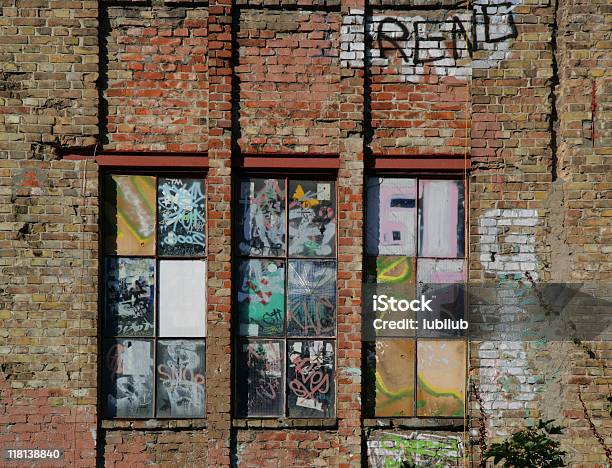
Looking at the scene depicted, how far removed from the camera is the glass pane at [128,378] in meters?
6.34

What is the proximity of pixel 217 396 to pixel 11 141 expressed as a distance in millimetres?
2963

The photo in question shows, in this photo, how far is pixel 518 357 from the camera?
20.8ft

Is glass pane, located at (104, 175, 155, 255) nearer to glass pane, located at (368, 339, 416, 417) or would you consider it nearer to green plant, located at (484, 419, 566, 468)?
glass pane, located at (368, 339, 416, 417)

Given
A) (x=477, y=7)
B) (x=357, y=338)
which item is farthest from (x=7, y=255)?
(x=477, y=7)

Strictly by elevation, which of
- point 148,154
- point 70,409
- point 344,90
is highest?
point 344,90

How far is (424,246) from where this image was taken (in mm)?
6555

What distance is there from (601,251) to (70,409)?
16.4ft

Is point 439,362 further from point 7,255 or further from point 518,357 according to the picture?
point 7,255

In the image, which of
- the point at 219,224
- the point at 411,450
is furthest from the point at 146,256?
the point at 411,450

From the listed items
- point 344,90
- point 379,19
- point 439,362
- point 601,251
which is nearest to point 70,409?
point 439,362

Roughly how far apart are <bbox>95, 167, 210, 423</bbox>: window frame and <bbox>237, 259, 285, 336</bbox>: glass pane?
13.7 inches

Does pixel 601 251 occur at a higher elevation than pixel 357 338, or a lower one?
higher

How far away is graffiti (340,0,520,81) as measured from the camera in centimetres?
643

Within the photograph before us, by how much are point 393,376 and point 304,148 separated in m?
2.28
